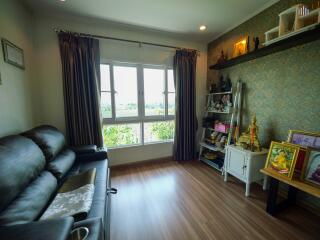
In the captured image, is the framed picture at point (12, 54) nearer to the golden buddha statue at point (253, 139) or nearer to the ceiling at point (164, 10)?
the ceiling at point (164, 10)

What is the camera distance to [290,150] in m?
1.72

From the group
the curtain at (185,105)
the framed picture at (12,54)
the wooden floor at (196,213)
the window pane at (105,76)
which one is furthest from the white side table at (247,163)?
the framed picture at (12,54)

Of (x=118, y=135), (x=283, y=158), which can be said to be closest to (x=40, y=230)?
(x=283, y=158)

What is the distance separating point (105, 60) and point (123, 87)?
545mm

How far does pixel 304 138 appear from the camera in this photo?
179 centimetres

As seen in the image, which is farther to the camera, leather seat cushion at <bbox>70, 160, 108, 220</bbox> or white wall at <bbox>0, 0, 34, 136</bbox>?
white wall at <bbox>0, 0, 34, 136</bbox>

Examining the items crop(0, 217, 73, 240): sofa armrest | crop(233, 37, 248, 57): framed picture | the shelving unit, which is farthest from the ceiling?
crop(0, 217, 73, 240): sofa armrest

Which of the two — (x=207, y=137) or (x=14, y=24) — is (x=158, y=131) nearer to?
(x=207, y=137)

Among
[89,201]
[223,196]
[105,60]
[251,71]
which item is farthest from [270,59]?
[89,201]

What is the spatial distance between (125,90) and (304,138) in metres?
2.69

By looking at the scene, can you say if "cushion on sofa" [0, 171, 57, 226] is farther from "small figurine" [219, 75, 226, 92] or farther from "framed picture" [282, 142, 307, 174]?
"small figurine" [219, 75, 226, 92]

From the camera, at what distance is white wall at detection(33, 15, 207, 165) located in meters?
2.39

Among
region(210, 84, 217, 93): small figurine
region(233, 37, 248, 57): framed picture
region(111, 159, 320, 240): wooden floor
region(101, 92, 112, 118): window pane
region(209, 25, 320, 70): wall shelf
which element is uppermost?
region(233, 37, 248, 57): framed picture

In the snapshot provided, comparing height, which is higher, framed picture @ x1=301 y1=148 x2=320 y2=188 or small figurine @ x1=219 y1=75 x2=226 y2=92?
small figurine @ x1=219 y1=75 x2=226 y2=92
